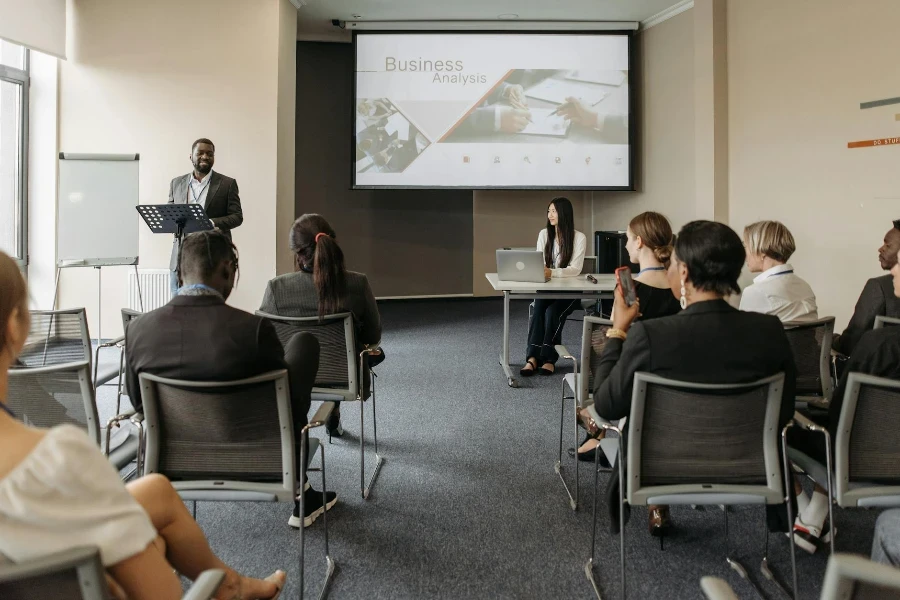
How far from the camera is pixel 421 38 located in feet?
22.4

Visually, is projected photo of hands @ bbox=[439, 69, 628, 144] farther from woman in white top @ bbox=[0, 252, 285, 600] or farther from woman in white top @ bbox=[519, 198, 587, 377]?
woman in white top @ bbox=[0, 252, 285, 600]

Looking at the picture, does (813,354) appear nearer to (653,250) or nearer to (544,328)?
(653,250)

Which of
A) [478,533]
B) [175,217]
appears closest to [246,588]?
[478,533]

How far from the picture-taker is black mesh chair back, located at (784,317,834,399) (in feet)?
7.79

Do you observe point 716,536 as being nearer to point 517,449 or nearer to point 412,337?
point 517,449

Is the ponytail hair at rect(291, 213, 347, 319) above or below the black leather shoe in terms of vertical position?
above

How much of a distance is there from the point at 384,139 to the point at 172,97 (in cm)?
211

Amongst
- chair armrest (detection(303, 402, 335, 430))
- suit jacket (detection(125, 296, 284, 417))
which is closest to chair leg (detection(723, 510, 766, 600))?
chair armrest (detection(303, 402, 335, 430))

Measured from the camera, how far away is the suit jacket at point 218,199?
15.5 ft

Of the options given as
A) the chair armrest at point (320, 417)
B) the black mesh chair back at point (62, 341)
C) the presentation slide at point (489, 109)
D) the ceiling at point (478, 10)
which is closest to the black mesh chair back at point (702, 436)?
the chair armrest at point (320, 417)

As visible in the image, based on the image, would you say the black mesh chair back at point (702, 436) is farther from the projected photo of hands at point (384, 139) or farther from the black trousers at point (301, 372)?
the projected photo of hands at point (384, 139)

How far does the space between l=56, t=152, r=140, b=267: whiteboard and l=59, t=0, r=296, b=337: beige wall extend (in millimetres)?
311

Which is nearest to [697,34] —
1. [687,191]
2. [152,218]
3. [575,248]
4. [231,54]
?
[687,191]

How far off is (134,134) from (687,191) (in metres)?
5.12
